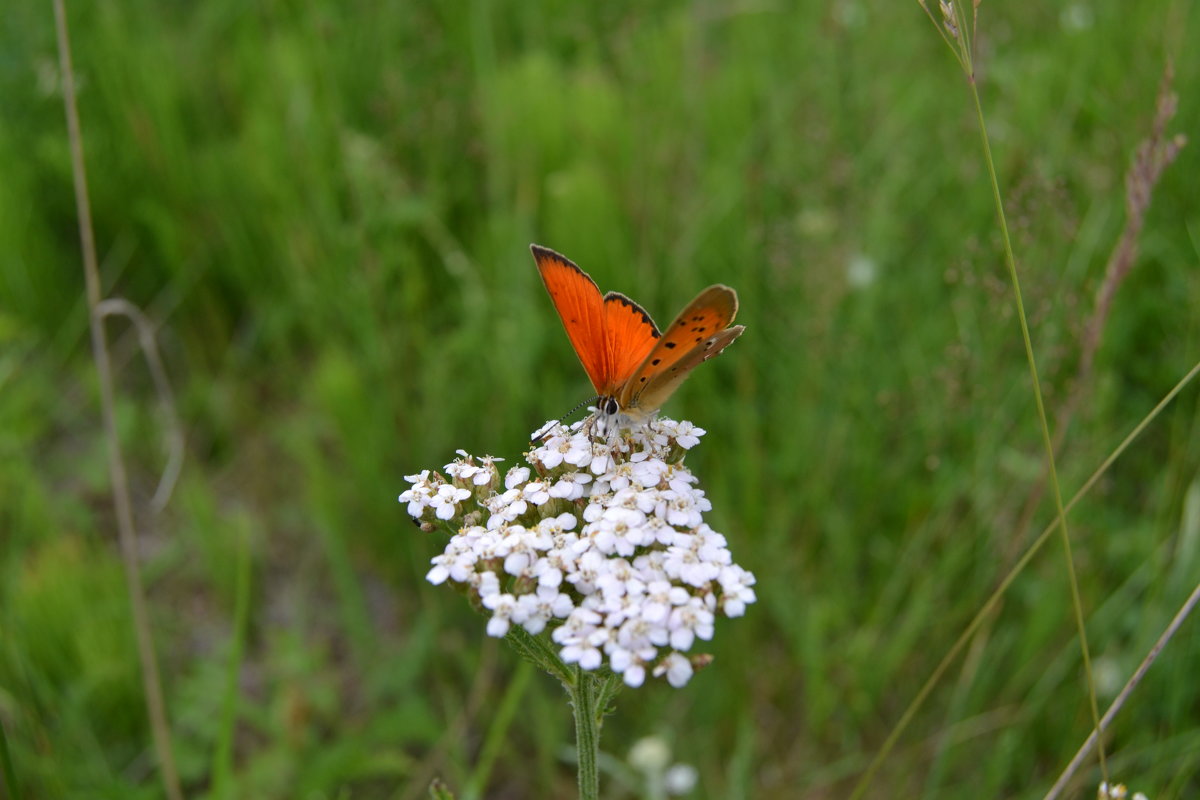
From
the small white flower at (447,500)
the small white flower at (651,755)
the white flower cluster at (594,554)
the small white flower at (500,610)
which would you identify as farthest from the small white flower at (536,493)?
the small white flower at (651,755)

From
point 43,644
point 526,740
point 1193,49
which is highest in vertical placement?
point 1193,49

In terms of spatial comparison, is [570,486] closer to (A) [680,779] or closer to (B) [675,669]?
(B) [675,669]

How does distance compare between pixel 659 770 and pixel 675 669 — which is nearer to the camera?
pixel 675 669

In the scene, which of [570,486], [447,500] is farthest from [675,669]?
[447,500]

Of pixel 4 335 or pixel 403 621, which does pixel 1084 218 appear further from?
pixel 4 335

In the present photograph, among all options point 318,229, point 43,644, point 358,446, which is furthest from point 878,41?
point 43,644
